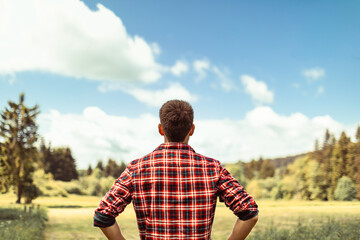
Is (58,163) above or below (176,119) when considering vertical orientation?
above

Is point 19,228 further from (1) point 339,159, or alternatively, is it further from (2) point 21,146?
(1) point 339,159

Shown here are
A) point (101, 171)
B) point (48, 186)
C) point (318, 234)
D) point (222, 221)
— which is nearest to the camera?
point (318, 234)

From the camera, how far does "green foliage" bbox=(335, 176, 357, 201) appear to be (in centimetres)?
4584

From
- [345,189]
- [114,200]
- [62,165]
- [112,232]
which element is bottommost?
[345,189]

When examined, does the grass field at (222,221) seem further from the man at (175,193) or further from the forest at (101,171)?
the man at (175,193)

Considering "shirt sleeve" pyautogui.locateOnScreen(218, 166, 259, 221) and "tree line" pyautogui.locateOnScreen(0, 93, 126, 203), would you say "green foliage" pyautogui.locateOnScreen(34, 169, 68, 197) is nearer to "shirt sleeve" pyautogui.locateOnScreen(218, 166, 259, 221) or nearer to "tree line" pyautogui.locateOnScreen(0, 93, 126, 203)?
"tree line" pyautogui.locateOnScreen(0, 93, 126, 203)

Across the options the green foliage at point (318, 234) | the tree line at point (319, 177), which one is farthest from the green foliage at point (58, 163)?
the green foliage at point (318, 234)

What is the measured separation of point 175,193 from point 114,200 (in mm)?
490

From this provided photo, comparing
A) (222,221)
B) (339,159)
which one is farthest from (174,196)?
(339,159)

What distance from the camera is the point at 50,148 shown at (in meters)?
68.4

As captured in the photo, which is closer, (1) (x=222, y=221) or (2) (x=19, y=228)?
(2) (x=19, y=228)

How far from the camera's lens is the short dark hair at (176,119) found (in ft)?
8.91

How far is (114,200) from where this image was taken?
8.55 feet

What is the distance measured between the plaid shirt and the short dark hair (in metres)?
0.15
